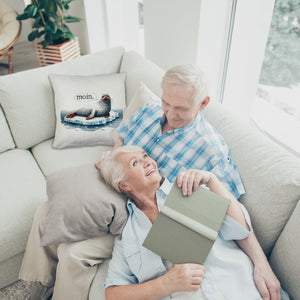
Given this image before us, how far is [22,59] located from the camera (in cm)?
427

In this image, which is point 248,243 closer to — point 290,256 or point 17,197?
point 290,256

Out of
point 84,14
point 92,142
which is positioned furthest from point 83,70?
point 84,14

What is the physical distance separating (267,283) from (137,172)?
23.1 inches

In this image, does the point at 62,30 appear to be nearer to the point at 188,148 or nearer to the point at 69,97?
the point at 69,97

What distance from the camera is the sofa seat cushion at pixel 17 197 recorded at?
1226 mm

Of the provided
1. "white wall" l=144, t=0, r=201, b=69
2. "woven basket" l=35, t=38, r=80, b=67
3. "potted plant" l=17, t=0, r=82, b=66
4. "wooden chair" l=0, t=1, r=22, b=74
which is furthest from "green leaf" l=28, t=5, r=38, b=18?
"white wall" l=144, t=0, r=201, b=69

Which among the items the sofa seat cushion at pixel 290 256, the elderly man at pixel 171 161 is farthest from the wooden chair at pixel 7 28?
the sofa seat cushion at pixel 290 256

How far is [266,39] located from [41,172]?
1755mm

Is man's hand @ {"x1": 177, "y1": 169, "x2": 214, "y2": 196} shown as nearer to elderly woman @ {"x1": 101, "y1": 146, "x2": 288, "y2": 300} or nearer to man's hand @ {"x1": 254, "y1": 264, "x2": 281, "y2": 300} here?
elderly woman @ {"x1": 101, "y1": 146, "x2": 288, "y2": 300}

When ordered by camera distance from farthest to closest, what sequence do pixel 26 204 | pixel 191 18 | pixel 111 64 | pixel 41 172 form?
pixel 111 64 → pixel 191 18 → pixel 41 172 → pixel 26 204

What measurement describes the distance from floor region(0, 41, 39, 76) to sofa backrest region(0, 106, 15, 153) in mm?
2690

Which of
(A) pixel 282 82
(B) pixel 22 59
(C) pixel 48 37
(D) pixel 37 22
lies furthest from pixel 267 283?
(B) pixel 22 59

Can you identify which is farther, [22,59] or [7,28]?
[22,59]

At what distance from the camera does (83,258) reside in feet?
3.40
